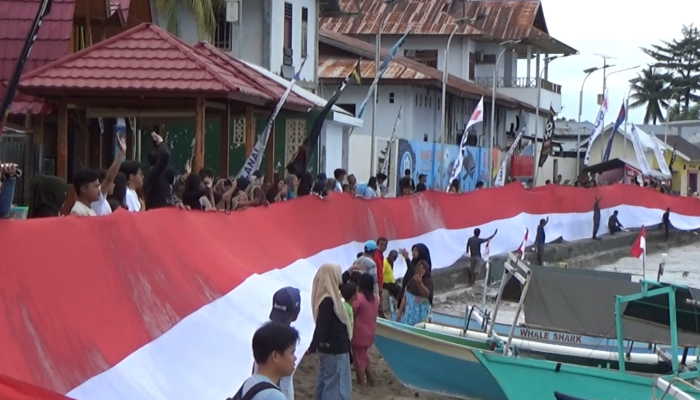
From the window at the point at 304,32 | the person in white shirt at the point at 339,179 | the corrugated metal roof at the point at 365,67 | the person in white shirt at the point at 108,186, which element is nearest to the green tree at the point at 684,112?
the corrugated metal roof at the point at 365,67

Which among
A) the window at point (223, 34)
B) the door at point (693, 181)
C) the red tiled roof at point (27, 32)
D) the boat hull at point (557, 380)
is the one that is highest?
the window at point (223, 34)

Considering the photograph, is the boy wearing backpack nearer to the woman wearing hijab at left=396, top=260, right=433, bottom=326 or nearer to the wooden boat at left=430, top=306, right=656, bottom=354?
the wooden boat at left=430, top=306, right=656, bottom=354

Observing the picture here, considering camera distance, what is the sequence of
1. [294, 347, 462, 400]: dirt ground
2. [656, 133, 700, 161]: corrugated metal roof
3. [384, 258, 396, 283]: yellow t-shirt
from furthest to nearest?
1. [656, 133, 700, 161]: corrugated metal roof
2. [384, 258, 396, 283]: yellow t-shirt
3. [294, 347, 462, 400]: dirt ground

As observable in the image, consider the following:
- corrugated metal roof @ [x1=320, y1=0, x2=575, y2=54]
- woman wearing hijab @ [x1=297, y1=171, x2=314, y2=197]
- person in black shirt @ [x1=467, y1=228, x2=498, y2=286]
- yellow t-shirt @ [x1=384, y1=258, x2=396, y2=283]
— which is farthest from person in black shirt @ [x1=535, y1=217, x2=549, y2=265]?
corrugated metal roof @ [x1=320, y1=0, x2=575, y2=54]

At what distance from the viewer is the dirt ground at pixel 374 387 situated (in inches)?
543

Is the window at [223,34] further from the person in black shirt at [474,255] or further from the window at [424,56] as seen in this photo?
the window at [424,56]

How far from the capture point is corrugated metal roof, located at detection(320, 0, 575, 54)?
55312 millimetres

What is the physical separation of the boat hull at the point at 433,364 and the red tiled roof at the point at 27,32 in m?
8.34

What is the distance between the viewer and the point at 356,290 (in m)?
12.3

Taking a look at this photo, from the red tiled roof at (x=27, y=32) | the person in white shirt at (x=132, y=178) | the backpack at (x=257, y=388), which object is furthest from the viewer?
the red tiled roof at (x=27, y=32)

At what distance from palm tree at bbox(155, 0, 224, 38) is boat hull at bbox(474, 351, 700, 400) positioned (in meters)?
17.5

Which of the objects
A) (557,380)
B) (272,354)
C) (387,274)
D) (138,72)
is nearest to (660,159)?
(387,274)

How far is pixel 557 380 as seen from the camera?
13.4 meters

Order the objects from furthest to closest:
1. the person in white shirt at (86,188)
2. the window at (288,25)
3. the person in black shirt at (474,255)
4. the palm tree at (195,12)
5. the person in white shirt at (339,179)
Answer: the window at (288,25) < the palm tree at (195,12) < the person in black shirt at (474,255) < the person in white shirt at (339,179) < the person in white shirt at (86,188)
